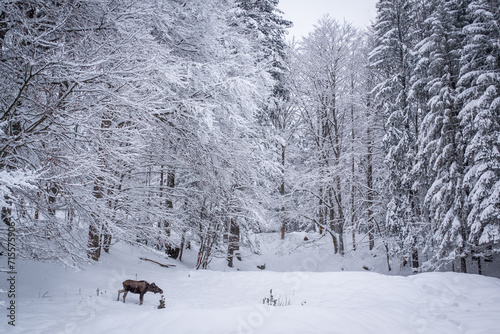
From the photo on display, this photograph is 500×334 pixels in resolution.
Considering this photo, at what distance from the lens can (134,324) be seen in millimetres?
3871

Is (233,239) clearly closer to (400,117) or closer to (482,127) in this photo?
(400,117)

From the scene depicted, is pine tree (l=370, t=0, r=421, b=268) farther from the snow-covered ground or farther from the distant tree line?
the snow-covered ground

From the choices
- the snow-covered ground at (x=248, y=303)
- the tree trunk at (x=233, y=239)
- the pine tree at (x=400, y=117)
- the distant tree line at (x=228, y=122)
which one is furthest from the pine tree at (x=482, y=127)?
the tree trunk at (x=233, y=239)

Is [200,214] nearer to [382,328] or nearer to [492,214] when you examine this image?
[382,328]

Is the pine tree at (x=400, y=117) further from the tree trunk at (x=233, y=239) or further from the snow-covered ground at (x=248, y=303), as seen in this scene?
the tree trunk at (x=233, y=239)

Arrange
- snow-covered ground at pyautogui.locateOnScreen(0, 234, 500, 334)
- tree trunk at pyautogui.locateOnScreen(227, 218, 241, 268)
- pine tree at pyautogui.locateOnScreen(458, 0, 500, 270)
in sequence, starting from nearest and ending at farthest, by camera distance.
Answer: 1. snow-covered ground at pyautogui.locateOnScreen(0, 234, 500, 334)
2. pine tree at pyautogui.locateOnScreen(458, 0, 500, 270)
3. tree trunk at pyautogui.locateOnScreen(227, 218, 241, 268)

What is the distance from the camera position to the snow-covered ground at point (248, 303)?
12.3ft

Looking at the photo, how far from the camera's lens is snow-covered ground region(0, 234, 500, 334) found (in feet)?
12.3

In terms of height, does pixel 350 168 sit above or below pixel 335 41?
below

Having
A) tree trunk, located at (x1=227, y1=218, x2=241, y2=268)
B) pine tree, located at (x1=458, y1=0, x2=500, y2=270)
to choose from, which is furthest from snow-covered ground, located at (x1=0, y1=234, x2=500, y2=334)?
tree trunk, located at (x1=227, y1=218, x2=241, y2=268)

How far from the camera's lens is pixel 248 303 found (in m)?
5.93

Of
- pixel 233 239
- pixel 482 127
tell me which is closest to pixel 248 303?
pixel 233 239

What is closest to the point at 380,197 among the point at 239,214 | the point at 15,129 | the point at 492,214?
the point at 492,214

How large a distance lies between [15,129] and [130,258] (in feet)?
22.7
